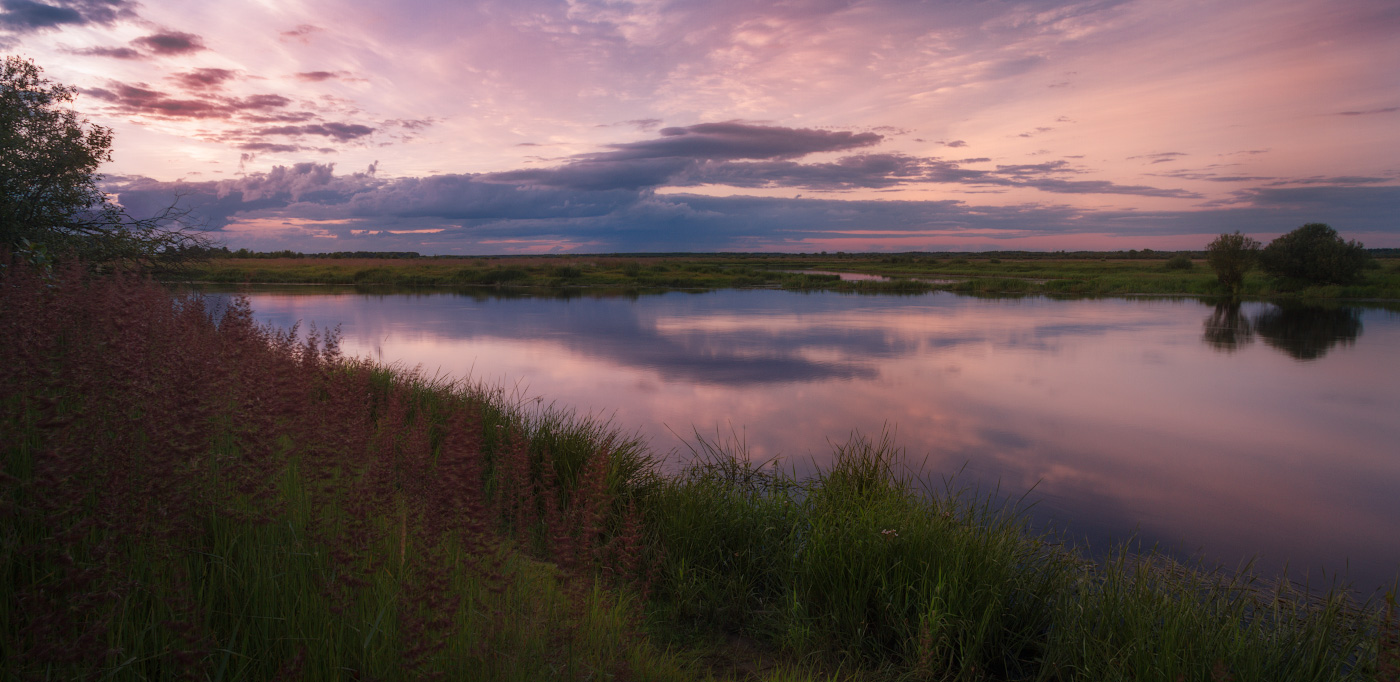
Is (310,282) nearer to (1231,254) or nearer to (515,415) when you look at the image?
(515,415)

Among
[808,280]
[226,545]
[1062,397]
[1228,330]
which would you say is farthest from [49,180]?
[808,280]

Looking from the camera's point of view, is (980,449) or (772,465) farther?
(980,449)

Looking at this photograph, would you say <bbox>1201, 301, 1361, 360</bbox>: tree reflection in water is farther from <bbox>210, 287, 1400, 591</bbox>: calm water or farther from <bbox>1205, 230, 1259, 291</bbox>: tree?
<bbox>1205, 230, 1259, 291</bbox>: tree

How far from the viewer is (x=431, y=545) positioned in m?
2.28

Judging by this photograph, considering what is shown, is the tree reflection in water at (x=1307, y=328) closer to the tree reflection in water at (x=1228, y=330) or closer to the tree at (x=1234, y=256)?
the tree reflection in water at (x=1228, y=330)

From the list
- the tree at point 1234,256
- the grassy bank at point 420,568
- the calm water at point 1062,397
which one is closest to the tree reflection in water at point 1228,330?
the calm water at point 1062,397

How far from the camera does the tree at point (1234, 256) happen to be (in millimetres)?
37250

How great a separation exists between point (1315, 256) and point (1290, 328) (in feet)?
58.4

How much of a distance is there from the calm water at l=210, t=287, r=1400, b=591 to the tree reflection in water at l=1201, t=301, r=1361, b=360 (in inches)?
5.4

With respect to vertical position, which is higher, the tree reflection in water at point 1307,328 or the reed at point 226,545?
the reed at point 226,545

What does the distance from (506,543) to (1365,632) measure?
4.85 metres

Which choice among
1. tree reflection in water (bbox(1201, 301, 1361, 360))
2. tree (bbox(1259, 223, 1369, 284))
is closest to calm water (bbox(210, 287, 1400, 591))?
tree reflection in water (bbox(1201, 301, 1361, 360))

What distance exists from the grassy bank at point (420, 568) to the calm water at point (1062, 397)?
236 cm

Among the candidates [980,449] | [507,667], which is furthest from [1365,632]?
[980,449]
